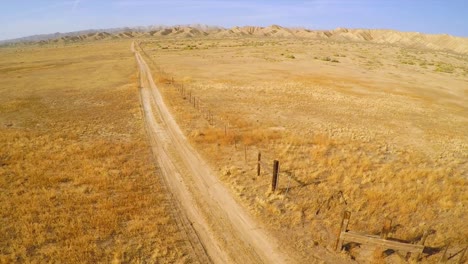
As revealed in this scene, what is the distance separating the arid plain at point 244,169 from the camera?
10.6 m

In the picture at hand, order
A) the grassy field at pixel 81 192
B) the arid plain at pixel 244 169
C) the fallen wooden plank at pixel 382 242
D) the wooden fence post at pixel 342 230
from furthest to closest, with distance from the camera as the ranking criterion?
the arid plain at pixel 244 169 → the grassy field at pixel 81 192 → the wooden fence post at pixel 342 230 → the fallen wooden plank at pixel 382 242

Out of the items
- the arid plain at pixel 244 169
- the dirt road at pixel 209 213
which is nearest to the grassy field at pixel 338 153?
the arid plain at pixel 244 169

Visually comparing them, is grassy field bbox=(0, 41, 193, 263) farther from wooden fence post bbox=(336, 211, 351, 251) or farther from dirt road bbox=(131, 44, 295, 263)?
wooden fence post bbox=(336, 211, 351, 251)

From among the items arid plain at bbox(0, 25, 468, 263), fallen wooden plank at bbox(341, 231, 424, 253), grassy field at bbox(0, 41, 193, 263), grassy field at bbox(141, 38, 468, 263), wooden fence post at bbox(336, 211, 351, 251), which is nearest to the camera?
fallen wooden plank at bbox(341, 231, 424, 253)

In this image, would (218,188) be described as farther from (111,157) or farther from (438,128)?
(438,128)

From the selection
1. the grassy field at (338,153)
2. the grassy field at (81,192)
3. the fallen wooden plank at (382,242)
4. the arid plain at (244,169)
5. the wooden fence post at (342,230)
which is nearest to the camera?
the fallen wooden plank at (382,242)

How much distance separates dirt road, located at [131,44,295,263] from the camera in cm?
1002

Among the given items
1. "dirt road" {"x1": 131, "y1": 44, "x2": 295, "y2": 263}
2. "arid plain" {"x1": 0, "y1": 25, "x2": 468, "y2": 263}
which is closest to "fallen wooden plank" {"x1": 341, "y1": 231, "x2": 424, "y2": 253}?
"arid plain" {"x1": 0, "y1": 25, "x2": 468, "y2": 263}

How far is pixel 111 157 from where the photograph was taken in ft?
57.0

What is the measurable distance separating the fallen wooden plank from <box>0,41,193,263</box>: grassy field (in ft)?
18.5

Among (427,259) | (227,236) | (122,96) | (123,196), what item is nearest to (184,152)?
(123,196)

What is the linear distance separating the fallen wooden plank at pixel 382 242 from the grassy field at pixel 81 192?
5648mm

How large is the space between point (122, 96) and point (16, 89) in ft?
56.4

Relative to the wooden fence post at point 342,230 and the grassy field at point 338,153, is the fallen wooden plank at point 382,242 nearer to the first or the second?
the wooden fence post at point 342,230
